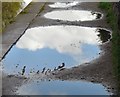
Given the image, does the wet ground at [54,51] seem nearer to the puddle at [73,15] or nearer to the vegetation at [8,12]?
the puddle at [73,15]

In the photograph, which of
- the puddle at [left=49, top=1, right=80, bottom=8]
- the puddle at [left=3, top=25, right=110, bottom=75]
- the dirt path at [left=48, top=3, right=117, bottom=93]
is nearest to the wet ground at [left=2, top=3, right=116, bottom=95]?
the puddle at [left=3, top=25, right=110, bottom=75]

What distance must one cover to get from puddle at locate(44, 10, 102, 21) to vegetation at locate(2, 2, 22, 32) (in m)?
1.72

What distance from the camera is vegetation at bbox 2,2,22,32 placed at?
610 inches

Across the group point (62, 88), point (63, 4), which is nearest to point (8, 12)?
point (63, 4)

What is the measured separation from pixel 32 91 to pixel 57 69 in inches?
65.6

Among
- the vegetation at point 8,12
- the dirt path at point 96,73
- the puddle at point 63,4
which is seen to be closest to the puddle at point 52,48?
the dirt path at point 96,73

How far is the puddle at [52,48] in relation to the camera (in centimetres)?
1028

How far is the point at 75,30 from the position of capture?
579 inches

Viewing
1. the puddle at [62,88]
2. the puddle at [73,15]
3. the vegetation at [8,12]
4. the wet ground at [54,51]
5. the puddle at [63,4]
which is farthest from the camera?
the puddle at [63,4]

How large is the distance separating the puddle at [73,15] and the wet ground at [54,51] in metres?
0.43

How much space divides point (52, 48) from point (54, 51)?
0.40 meters

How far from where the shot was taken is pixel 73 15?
17.9 m

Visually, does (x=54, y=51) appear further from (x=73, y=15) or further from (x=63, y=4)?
(x=63, y=4)

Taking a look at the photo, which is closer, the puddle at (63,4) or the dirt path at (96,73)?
the dirt path at (96,73)
